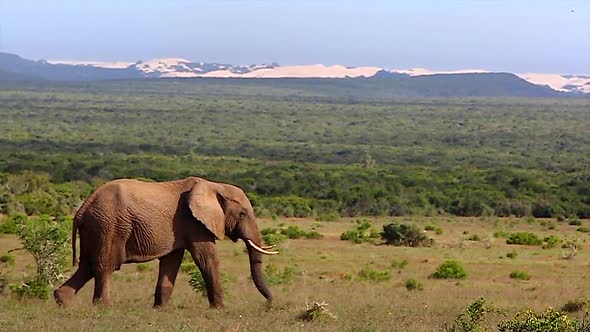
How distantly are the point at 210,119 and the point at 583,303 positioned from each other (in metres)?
107

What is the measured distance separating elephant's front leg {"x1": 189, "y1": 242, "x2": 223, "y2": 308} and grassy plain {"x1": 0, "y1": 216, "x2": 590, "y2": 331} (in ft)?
0.87

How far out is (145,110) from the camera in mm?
130875

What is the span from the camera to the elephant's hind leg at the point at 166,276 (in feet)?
40.7

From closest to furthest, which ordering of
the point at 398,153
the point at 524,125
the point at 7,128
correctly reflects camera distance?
the point at 398,153 < the point at 7,128 < the point at 524,125

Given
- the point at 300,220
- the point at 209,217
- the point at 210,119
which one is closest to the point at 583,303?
the point at 209,217

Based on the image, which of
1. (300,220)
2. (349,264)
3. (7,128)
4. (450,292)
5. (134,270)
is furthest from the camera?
(7,128)

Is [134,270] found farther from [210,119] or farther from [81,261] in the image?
[210,119]

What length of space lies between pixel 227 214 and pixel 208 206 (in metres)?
0.48

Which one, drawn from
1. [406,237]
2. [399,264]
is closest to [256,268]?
[399,264]

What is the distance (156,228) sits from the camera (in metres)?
12.0

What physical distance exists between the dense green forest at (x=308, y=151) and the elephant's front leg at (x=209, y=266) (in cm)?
2108

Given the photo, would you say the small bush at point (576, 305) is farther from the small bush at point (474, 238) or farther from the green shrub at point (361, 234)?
the small bush at point (474, 238)

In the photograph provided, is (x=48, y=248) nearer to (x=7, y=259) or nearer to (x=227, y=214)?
(x=227, y=214)

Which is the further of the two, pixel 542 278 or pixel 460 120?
pixel 460 120
